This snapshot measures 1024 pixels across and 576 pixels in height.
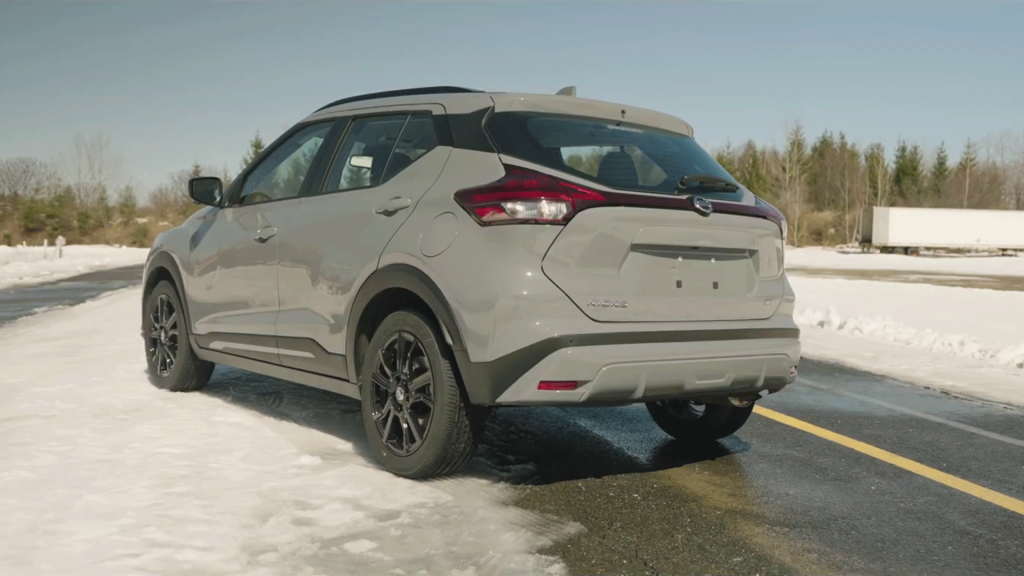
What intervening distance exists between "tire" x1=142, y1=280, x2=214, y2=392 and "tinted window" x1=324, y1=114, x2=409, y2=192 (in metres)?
2.13

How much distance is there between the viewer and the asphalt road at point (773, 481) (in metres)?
3.64

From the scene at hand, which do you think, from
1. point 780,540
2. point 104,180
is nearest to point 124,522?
point 780,540

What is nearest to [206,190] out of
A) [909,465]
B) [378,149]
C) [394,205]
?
[378,149]

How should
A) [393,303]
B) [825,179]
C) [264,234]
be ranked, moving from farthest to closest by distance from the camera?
[825,179], [264,234], [393,303]

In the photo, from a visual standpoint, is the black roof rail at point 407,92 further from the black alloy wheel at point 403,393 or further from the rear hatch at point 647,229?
the black alloy wheel at point 403,393

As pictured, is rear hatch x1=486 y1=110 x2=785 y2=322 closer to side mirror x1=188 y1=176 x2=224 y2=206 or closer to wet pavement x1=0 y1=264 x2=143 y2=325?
side mirror x1=188 y1=176 x2=224 y2=206

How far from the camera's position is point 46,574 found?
3246mm

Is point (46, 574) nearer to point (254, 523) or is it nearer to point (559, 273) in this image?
point (254, 523)

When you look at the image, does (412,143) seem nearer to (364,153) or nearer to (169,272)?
(364,153)

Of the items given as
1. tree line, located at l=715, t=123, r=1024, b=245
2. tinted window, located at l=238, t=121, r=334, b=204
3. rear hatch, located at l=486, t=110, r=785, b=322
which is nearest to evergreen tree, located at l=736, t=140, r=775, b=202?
tree line, located at l=715, t=123, r=1024, b=245

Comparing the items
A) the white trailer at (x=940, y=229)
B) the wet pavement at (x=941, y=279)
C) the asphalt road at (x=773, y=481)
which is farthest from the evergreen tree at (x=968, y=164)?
the asphalt road at (x=773, y=481)

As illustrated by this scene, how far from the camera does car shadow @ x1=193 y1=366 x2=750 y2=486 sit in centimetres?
493

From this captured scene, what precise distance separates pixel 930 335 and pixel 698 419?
272 inches

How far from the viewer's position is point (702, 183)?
4523 millimetres
